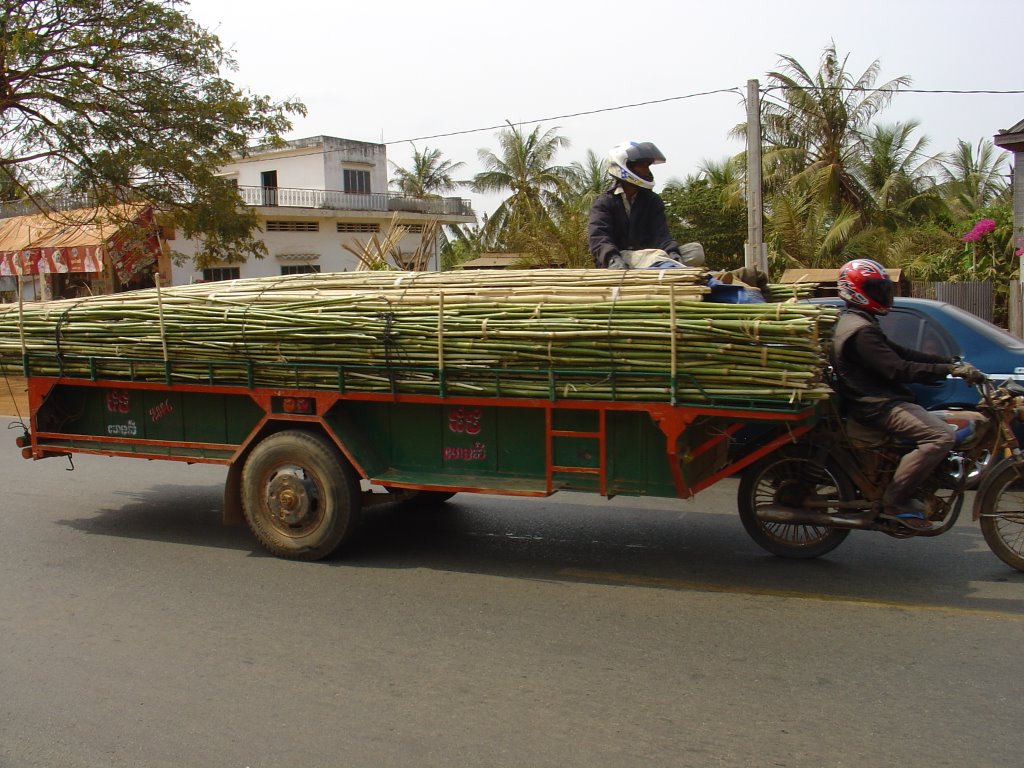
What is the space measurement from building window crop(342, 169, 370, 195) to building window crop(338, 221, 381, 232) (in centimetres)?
376

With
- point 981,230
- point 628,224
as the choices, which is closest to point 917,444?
point 628,224

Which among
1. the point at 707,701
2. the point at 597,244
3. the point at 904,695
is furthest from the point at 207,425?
the point at 904,695

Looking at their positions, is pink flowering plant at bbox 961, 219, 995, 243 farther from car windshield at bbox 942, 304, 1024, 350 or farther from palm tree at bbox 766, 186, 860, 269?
car windshield at bbox 942, 304, 1024, 350

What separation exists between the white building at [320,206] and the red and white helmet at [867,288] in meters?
25.6

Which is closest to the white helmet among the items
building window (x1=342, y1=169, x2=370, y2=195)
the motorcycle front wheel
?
the motorcycle front wheel

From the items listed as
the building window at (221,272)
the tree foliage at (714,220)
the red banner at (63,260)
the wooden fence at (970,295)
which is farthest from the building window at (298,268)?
the wooden fence at (970,295)

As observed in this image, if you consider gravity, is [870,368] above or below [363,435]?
above

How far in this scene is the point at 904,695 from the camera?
3.82 meters

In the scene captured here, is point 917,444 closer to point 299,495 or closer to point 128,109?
point 299,495

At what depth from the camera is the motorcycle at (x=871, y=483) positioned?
512cm

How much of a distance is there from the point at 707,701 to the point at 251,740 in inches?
70.7

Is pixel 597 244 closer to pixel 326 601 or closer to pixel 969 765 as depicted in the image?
pixel 326 601

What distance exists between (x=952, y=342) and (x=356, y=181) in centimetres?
3700

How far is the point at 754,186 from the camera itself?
16188 mm
